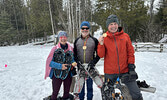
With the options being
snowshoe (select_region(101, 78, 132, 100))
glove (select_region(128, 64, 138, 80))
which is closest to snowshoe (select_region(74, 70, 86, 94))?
snowshoe (select_region(101, 78, 132, 100))

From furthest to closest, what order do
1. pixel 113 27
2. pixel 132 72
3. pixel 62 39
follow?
1. pixel 62 39
2. pixel 113 27
3. pixel 132 72

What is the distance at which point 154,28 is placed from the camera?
55.4 ft

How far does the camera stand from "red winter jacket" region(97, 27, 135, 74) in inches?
83.8

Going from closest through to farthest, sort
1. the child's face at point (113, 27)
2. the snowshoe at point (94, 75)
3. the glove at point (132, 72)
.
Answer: the glove at point (132, 72), the child's face at point (113, 27), the snowshoe at point (94, 75)

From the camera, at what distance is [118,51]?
2.13m

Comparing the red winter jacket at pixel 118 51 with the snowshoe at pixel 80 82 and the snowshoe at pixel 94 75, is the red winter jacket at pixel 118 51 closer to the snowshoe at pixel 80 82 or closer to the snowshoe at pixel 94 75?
the snowshoe at pixel 94 75

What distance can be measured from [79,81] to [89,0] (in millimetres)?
22465

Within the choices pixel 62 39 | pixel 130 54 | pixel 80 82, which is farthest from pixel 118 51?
pixel 62 39

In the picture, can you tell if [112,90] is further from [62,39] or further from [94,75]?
[62,39]

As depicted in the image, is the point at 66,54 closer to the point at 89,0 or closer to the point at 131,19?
the point at 131,19

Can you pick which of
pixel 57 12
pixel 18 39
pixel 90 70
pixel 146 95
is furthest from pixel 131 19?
pixel 18 39

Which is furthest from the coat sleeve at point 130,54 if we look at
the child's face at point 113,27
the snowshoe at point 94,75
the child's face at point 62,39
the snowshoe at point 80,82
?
the child's face at point 62,39

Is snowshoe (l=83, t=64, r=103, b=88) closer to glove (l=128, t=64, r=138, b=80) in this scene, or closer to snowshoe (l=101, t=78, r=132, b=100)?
snowshoe (l=101, t=78, r=132, b=100)

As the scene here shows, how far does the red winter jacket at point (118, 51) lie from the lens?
213 centimetres
